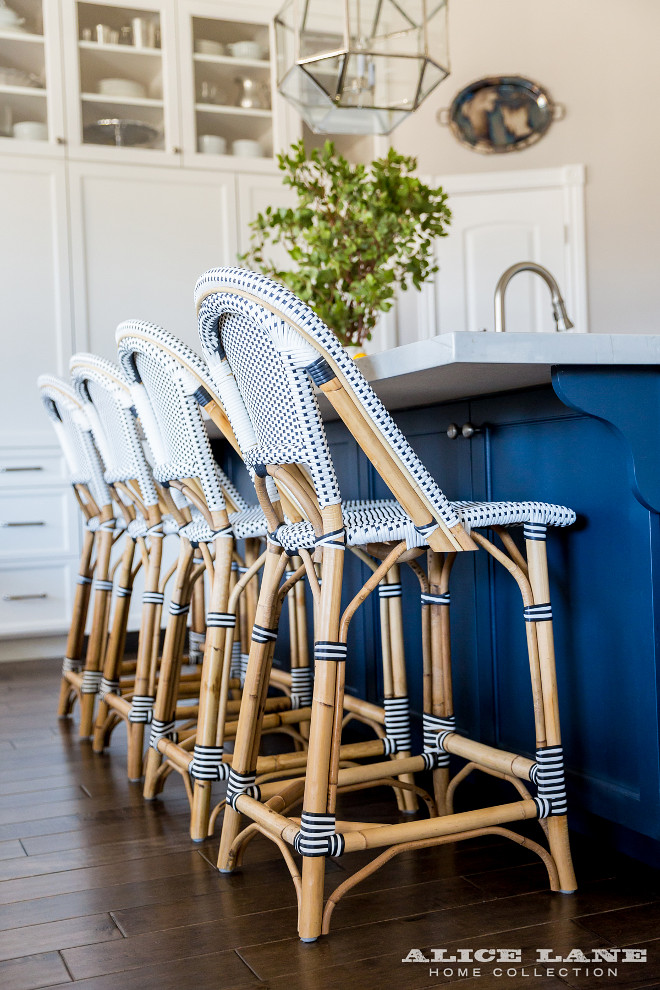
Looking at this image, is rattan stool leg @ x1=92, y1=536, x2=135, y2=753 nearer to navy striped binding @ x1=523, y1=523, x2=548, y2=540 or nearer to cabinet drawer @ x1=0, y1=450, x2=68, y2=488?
navy striped binding @ x1=523, y1=523, x2=548, y2=540

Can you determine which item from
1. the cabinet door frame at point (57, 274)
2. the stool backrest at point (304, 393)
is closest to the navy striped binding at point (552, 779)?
the stool backrest at point (304, 393)

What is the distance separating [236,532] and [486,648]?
1.71 feet

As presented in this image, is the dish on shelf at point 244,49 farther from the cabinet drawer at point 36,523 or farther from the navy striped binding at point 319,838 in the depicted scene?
the navy striped binding at point 319,838

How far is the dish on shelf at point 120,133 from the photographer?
4.16 metres

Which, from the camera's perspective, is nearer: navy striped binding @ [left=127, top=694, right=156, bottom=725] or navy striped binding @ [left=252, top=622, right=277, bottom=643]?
navy striped binding @ [left=252, top=622, right=277, bottom=643]

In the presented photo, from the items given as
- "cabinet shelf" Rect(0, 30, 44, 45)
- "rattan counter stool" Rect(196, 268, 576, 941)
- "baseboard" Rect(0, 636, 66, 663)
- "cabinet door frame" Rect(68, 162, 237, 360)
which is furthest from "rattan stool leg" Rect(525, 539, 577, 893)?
"cabinet shelf" Rect(0, 30, 44, 45)

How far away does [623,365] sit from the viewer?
1.37 metres

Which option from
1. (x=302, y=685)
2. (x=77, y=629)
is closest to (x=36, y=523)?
(x=77, y=629)

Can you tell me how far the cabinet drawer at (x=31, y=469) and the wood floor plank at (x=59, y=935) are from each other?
9.04 feet

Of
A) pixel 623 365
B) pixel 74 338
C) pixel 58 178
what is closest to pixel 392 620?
pixel 623 365

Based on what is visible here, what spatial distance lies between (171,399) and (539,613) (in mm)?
795

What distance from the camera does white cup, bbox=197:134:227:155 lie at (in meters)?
4.35

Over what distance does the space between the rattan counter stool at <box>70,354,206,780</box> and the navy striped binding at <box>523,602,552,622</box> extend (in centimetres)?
86

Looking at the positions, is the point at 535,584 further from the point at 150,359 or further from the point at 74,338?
the point at 74,338
